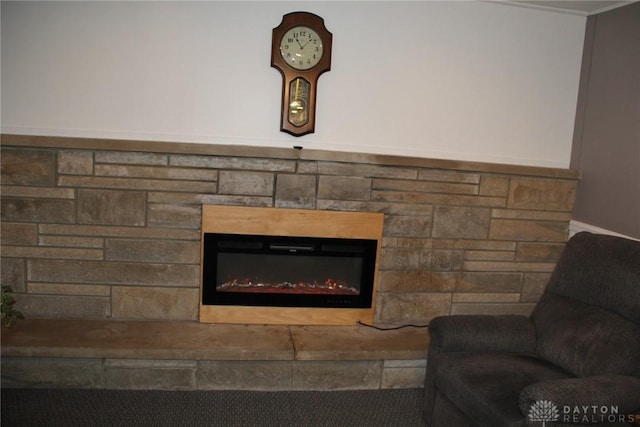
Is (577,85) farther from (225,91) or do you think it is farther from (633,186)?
(225,91)

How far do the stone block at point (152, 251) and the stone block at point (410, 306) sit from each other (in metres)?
1.18

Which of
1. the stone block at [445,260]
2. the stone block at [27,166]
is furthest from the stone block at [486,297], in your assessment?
the stone block at [27,166]

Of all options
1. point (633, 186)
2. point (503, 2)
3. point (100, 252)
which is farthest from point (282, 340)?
point (503, 2)

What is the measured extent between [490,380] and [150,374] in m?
1.73

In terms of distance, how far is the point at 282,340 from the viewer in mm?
2990

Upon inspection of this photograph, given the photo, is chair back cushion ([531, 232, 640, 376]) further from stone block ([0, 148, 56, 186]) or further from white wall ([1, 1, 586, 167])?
stone block ([0, 148, 56, 186])

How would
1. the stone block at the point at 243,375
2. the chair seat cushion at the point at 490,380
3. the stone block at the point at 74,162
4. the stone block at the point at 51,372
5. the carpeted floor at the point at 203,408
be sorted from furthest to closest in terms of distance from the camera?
the stone block at the point at 74,162, the stone block at the point at 243,375, the stone block at the point at 51,372, the carpeted floor at the point at 203,408, the chair seat cushion at the point at 490,380

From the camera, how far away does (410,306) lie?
11.0 ft

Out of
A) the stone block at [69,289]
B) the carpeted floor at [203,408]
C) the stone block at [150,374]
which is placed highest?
the stone block at [69,289]

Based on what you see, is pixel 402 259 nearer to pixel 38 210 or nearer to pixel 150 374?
pixel 150 374

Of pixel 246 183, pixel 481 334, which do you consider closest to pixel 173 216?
pixel 246 183

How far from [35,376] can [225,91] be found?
184cm

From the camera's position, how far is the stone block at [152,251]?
306cm

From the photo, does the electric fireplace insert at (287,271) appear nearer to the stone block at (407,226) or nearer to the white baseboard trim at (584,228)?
the stone block at (407,226)
